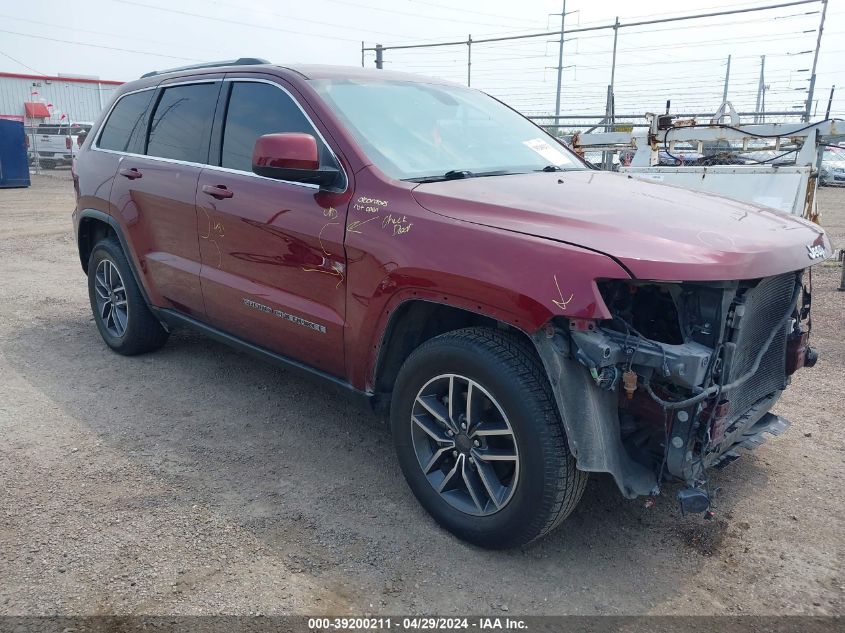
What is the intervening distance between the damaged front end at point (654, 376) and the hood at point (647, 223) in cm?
12

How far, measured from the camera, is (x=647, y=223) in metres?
2.71

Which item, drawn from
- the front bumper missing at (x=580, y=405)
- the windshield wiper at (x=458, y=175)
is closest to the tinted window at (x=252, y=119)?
the windshield wiper at (x=458, y=175)

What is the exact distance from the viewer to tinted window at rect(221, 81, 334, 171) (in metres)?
3.66

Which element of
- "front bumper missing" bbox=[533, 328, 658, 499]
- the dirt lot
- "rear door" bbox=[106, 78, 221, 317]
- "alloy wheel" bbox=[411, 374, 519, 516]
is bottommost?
the dirt lot

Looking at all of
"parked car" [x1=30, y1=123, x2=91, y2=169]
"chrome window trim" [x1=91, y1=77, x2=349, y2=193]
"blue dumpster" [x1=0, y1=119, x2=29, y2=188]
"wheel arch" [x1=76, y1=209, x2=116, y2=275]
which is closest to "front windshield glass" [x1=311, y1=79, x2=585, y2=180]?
"chrome window trim" [x1=91, y1=77, x2=349, y2=193]

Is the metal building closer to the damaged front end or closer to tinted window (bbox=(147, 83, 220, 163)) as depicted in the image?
tinted window (bbox=(147, 83, 220, 163))

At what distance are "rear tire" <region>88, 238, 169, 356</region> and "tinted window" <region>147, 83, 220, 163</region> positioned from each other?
88 centimetres

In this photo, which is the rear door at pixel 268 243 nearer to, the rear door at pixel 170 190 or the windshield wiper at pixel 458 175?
the rear door at pixel 170 190

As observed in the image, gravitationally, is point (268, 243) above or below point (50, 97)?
below

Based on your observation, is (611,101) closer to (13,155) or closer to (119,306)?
(119,306)

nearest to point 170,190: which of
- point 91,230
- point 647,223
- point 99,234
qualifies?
point 99,234

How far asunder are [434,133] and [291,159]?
34.2 inches

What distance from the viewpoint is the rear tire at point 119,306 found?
16.3 ft

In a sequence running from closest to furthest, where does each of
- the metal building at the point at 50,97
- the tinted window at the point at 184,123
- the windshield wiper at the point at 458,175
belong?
the windshield wiper at the point at 458,175
the tinted window at the point at 184,123
the metal building at the point at 50,97
